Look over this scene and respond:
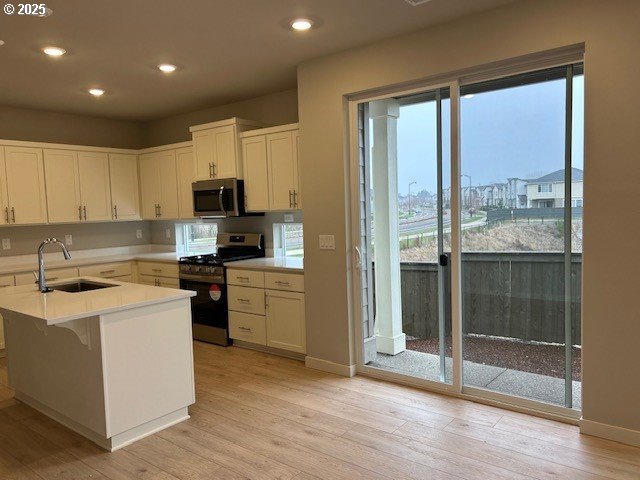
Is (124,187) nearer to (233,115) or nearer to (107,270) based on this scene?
(107,270)

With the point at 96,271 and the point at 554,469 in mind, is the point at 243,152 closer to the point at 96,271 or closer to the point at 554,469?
the point at 96,271

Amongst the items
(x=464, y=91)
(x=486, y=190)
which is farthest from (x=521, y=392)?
(x=464, y=91)

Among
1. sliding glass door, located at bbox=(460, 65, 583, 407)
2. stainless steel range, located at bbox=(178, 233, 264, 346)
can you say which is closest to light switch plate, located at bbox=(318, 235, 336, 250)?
sliding glass door, located at bbox=(460, 65, 583, 407)

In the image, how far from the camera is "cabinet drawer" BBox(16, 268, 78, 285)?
4.69m

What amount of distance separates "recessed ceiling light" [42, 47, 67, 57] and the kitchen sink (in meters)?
1.68

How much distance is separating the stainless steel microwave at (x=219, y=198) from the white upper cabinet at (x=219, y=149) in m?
0.08

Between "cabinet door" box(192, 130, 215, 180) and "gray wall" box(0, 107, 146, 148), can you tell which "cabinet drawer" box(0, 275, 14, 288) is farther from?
"cabinet door" box(192, 130, 215, 180)

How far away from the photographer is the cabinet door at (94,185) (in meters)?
5.38

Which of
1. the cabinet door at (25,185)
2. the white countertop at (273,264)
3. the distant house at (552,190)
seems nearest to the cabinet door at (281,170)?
the white countertop at (273,264)

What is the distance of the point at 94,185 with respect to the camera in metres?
5.50

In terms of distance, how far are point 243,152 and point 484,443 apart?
332 centimetres

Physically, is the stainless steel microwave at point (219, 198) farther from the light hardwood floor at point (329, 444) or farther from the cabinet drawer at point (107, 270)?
the light hardwood floor at point (329, 444)

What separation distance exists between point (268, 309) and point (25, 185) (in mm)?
2897

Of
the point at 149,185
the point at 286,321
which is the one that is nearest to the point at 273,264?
the point at 286,321
